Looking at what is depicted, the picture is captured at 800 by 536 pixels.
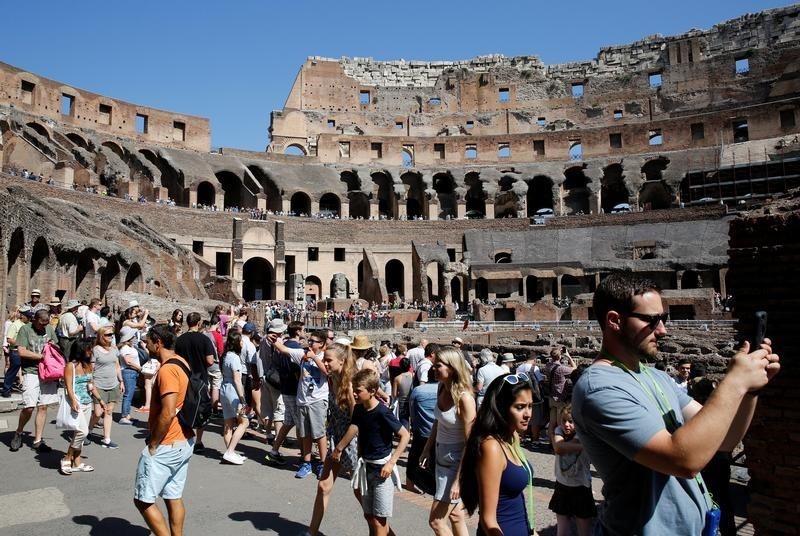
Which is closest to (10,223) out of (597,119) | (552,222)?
(552,222)

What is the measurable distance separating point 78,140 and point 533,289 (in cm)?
3481

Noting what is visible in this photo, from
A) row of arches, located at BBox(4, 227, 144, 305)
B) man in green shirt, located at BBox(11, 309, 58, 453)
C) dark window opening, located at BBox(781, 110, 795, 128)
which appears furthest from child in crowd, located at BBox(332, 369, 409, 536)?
dark window opening, located at BBox(781, 110, 795, 128)

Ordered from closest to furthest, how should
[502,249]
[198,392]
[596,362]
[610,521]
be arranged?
Result: [610,521]
[596,362]
[198,392]
[502,249]

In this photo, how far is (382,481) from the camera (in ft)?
14.8

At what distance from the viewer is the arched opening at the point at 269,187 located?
4612cm

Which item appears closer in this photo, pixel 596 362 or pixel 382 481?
pixel 596 362

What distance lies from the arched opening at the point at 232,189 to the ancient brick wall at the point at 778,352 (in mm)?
43931

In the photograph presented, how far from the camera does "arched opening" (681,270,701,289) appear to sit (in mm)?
32188

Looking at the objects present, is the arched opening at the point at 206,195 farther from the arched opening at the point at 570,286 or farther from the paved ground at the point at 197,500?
the paved ground at the point at 197,500

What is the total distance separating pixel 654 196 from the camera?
153 feet

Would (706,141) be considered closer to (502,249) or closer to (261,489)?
(502,249)

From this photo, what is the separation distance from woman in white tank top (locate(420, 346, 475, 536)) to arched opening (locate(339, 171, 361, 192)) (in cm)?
4636

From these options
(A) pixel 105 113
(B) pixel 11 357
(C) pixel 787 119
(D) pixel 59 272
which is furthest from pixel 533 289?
(A) pixel 105 113

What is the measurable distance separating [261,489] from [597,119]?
57928 millimetres
